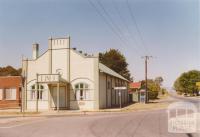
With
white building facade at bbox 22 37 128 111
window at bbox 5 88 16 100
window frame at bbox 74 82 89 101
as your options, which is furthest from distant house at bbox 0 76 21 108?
window frame at bbox 74 82 89 101

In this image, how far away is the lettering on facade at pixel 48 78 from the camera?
117 ft

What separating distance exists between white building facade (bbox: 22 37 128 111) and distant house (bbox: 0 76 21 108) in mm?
4135

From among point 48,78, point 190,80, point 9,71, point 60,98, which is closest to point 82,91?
point 60,98

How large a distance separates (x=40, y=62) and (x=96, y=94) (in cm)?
882

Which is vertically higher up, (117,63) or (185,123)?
(117,63)

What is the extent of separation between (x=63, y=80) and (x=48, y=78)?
1.87 metres

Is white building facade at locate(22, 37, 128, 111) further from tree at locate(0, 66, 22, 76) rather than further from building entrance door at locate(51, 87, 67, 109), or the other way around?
tree at locate(0, 66, 22, 76)

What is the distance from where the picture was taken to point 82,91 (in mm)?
37250

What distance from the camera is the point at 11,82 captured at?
43531 mm

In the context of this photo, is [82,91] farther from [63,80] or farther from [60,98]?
[60,98]

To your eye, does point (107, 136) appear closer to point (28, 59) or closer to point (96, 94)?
point (96, 94)

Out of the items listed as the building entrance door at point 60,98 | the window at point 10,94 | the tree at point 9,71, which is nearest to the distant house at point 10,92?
the window at point 10,94

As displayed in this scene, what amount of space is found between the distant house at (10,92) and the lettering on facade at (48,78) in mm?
7985

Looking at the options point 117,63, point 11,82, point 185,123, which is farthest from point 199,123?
point 117,63
